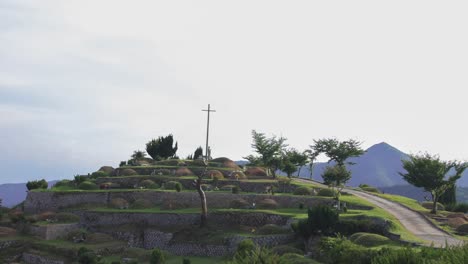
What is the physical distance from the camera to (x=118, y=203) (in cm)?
5703

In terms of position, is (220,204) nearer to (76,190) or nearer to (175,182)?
(175,182)

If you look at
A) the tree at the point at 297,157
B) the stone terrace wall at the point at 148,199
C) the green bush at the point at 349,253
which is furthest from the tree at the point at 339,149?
the green bush at the point at 349,253

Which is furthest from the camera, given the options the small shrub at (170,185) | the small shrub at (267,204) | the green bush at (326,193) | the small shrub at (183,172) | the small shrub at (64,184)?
the small shrub at (183,172)

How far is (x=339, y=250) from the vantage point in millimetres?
30969

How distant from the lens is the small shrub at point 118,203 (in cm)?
5675

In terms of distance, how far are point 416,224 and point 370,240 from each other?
9.81 meters

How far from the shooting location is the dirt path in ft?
131

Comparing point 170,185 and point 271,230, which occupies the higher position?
point 170,185

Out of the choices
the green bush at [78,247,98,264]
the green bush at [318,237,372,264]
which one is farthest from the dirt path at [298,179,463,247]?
the green bush at [78,247,98,264]

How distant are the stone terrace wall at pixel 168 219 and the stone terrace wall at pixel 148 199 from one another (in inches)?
183

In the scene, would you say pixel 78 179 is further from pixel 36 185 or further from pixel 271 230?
pixel 271 230

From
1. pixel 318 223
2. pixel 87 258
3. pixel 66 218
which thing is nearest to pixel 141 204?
pixel 66 218

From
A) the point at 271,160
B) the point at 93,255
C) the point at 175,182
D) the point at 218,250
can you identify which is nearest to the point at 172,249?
the point at 218,250

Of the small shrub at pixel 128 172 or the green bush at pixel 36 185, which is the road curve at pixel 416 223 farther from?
the green bush at pixel 36 185
